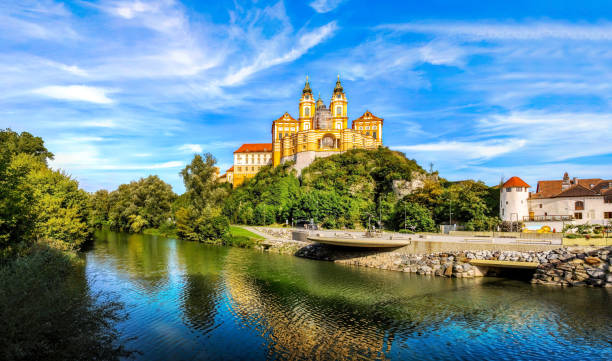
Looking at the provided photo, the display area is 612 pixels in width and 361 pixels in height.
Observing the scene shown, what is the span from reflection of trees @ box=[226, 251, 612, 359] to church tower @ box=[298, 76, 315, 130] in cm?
5963

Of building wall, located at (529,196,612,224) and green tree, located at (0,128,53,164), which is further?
green tree, located at (0,128,53,164)

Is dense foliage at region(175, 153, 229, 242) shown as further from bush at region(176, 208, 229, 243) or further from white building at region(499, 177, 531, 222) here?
white building at region(499, 177, 531, 222)

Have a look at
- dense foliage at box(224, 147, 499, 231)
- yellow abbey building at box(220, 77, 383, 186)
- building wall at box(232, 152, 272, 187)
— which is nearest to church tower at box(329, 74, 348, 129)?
yellow abbey building at box(220, 77, 383, 186)

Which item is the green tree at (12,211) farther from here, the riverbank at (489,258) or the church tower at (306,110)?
the church tower at (306,110)

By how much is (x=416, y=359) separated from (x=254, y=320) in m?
9.44

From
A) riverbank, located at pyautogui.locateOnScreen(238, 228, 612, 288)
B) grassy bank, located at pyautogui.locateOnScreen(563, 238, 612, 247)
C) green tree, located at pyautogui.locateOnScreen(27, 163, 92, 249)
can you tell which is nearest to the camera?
riverbank, located at pyautogui.locateOnScreen(238, 228, 612, 288)

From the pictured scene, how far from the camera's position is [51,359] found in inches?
438

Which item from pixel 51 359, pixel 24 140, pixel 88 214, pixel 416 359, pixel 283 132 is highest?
pixel 283 132

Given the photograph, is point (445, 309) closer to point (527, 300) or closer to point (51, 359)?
point (527, 300)

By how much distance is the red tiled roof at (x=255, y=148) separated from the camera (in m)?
97.2

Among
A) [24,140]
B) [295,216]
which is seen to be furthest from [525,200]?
[24,140]

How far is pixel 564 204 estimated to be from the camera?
43.7 meters

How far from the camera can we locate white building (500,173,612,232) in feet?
137

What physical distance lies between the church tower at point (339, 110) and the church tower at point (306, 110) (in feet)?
18.6
